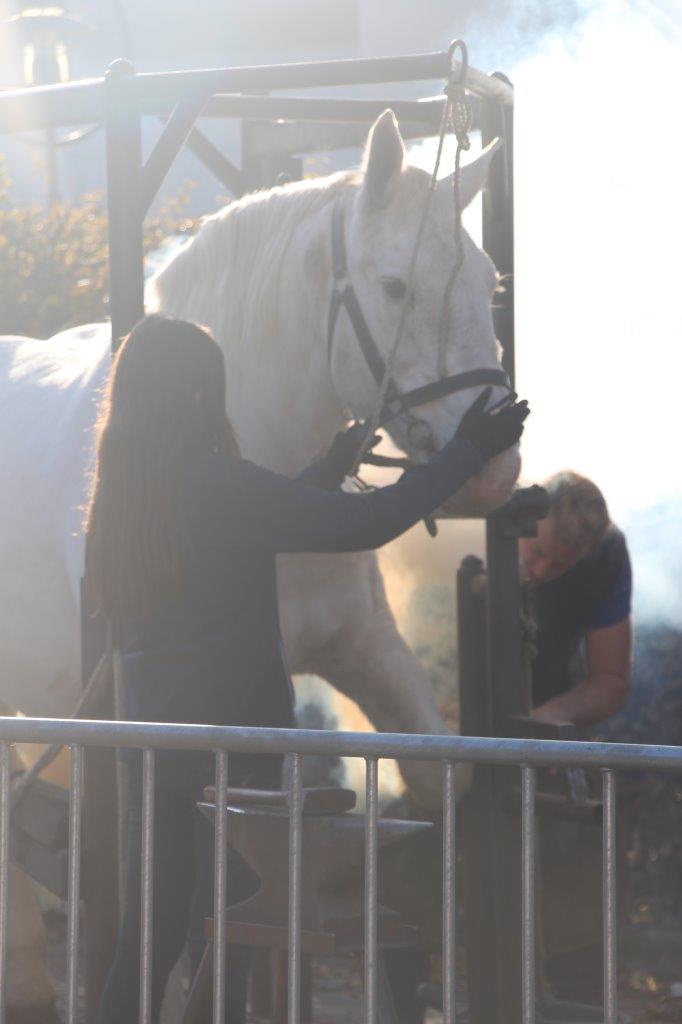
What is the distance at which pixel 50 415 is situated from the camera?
14.3 ft

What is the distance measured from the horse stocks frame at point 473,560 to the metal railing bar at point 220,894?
1004 millimetres

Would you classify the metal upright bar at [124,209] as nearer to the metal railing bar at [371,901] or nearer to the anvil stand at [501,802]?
the anvil stand at [501,802]

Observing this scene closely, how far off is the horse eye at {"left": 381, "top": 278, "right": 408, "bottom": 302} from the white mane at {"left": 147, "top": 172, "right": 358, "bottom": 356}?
1.04ft

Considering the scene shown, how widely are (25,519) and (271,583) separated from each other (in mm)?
1349

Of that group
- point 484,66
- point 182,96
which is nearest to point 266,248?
point 182,96

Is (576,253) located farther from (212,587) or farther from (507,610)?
(212,587)

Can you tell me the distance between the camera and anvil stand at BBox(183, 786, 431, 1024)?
A: 254 cm

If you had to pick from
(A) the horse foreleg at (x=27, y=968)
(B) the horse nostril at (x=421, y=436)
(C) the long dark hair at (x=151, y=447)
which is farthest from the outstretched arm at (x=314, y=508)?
(A) the horse foreleg at (x=27, y=968)

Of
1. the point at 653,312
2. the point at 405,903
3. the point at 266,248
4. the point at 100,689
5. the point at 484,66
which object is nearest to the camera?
the point at 100,689

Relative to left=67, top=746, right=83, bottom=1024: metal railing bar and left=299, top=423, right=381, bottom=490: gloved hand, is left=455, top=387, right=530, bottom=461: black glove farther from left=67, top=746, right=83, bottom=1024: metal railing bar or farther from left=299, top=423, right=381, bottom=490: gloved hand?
left=67, top=746, right=83, bottom=1024: metal railing bar

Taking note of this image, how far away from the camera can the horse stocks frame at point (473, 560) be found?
144 inches

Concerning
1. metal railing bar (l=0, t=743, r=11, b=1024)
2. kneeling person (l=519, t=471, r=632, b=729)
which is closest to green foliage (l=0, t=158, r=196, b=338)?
kneeling person (l=519, t=471, r=632, b=729)

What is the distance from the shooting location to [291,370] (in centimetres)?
371

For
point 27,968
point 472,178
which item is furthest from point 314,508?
point 27,968
